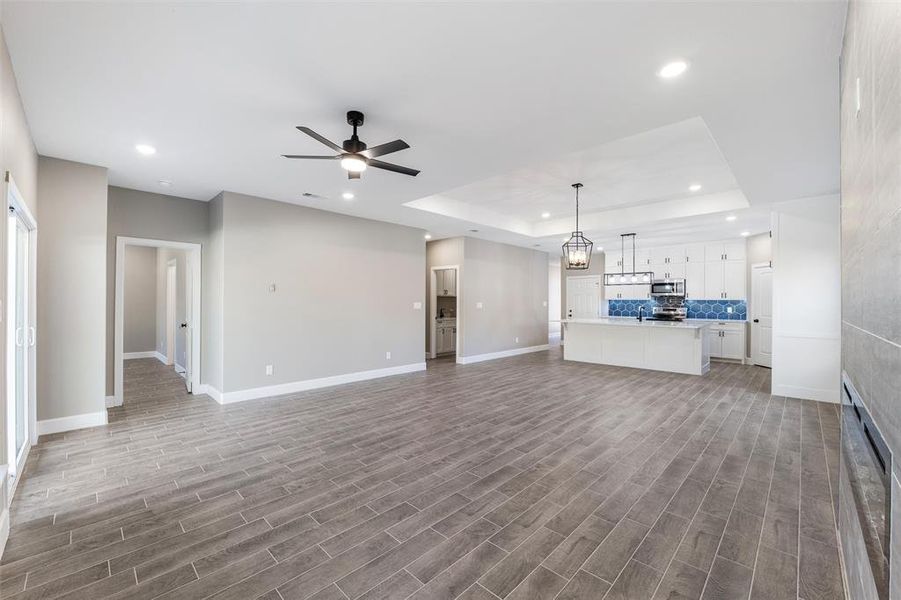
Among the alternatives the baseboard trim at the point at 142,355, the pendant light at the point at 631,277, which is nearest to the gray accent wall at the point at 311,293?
the pendant light at the point at 631,277

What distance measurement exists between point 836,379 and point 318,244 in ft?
24.1

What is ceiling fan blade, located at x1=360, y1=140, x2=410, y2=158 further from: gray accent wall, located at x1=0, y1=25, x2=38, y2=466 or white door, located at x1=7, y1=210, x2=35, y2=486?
white door, located at x1=7, y1=210, x2=35, y2=486

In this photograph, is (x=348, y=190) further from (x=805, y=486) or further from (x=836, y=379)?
(x=836, y=379)

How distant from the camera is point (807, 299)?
5.07 m

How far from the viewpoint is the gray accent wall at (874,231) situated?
0.94m

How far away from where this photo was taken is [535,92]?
2617mm

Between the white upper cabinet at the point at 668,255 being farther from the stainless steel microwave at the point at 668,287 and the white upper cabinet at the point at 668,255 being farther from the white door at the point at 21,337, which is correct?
the white door at the point at 21,337

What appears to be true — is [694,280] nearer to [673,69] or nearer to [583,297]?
[583,297]

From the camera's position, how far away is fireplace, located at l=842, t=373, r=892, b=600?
3.31ft

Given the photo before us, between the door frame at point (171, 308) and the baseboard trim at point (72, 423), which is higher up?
the door frame at point (171, 308)

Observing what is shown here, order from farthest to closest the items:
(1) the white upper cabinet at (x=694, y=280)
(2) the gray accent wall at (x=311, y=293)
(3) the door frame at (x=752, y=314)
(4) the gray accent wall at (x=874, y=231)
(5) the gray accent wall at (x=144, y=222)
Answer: (1) the white upper cabinet at (x=694, y=280) → (3) the door frame at (x=752, y=314) → (2) the gray accent wall at (x=311, y=293) → (5) the gray accent wall at (x=144, y=222) → (4) the gray accent wall at (x=874, y=231)

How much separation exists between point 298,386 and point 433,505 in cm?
380

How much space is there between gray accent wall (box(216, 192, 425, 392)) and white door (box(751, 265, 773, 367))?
6920 mm

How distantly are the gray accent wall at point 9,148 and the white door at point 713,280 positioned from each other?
10.7m
